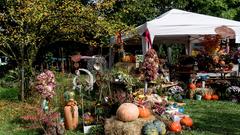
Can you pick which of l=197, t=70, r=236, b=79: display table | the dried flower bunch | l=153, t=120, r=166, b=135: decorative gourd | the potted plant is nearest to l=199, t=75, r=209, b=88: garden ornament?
l=197, t=70, r=236, b=79: display table

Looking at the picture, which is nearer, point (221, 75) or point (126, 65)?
point (221, 75)

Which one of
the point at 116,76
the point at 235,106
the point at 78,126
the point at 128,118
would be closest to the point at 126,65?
the point at 116,76

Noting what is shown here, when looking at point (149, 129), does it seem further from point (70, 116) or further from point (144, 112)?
point (70, 116)

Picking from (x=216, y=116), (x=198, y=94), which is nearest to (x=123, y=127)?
(x=216, y=116)

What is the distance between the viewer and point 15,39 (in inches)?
529

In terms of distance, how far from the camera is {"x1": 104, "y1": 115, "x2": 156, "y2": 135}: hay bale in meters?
8.26

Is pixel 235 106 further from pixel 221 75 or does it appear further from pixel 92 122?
pixel 92 122

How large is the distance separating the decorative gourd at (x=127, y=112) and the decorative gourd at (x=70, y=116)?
1263mm

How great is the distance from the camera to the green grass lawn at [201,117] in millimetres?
9305

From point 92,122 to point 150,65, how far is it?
233 centimetres

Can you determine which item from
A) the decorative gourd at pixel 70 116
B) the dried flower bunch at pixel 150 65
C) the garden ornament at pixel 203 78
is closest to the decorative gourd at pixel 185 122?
the dried flower bunch at pixel 150 65

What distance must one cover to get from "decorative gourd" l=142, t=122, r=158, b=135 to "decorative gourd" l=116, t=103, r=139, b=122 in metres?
0.29

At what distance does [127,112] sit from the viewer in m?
8.32

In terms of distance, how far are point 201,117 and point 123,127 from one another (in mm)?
3082
